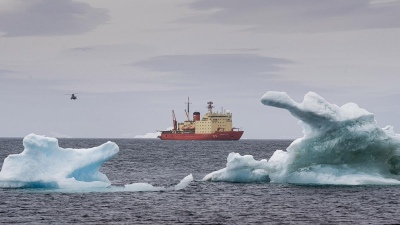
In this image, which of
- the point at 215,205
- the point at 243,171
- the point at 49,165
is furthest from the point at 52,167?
the point at 243,171

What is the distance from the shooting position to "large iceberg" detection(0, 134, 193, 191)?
35500 mm

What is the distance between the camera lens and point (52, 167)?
3653 cm

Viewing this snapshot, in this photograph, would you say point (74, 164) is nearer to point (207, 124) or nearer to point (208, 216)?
point (208, 216)

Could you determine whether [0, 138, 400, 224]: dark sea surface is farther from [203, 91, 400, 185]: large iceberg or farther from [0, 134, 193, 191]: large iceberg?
[203, 91, 400, 185]: large iceberg

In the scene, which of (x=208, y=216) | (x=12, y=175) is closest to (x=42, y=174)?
(x=12, y=175)

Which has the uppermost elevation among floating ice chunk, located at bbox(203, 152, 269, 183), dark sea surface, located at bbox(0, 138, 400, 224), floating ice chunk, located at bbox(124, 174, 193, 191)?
floating ice chunk, located at bbox(203, 152, 269, 183)

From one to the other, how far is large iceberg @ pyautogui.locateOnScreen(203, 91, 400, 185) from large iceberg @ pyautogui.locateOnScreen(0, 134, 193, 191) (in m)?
7.12

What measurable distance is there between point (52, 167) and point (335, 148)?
16858 mm

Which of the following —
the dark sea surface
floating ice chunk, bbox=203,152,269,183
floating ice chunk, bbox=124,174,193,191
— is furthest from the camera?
floating ice chunk, bbox=203,152,269,183

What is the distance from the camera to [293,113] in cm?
3838

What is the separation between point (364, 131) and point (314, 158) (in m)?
3.54

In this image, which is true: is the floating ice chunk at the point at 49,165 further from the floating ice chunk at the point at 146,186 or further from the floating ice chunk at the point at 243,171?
the floating ice chunk at the point at 243,171

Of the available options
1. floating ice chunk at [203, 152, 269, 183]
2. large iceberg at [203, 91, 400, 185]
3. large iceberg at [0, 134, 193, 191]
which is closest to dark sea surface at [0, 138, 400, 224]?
large iceberg at [0, 134, 193, 191]

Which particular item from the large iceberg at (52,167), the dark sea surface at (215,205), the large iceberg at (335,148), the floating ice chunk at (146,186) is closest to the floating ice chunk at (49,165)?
the large iceberg at (52,167)
